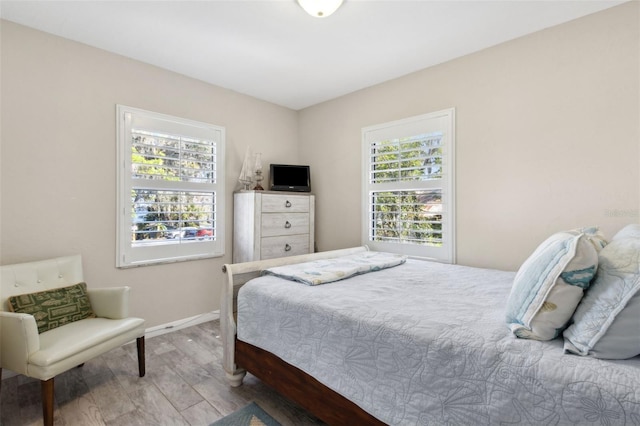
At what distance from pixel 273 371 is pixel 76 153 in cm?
223

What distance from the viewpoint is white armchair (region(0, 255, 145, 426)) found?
1597 mm

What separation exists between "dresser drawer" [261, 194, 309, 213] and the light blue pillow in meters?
2.45

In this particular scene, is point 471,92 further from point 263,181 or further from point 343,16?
point 263,181

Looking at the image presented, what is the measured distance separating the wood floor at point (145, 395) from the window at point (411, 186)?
1.77 m

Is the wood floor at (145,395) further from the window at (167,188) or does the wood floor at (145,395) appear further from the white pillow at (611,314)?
the white pillow at (611,314)

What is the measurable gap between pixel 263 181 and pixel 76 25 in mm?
2062

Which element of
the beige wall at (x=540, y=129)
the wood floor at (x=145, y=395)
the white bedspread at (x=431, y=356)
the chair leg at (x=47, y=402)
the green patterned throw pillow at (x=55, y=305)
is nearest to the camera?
the white bedspread at (x=431, y=356)

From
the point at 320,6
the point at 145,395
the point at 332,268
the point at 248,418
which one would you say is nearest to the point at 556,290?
the point at 332,268

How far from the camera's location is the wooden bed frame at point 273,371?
137 cm

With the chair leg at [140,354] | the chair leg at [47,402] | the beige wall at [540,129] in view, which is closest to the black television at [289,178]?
the beige wall at [540,129]

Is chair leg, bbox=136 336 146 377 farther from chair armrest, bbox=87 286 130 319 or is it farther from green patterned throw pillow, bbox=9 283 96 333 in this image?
green patterned throw pillow, bbox=9 283 96 333

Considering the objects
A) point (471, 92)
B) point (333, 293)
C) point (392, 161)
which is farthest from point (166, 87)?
point (471, 92)

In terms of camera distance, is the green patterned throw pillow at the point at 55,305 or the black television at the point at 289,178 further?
the black television at the point at 289,178

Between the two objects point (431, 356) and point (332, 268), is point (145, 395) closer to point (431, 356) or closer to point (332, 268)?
point (332, 268)
